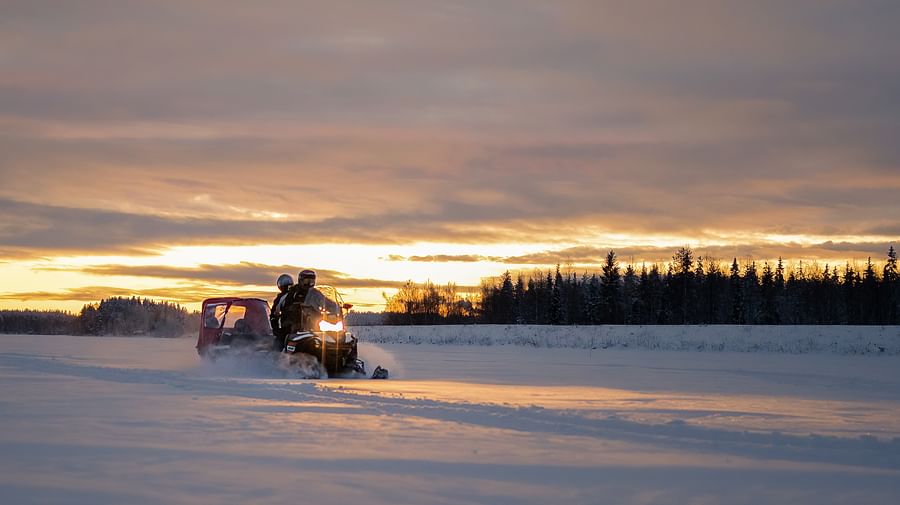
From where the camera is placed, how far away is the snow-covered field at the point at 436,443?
6.28 metres

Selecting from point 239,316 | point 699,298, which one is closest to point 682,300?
point 699,298

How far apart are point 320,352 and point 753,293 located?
117085 millimetres

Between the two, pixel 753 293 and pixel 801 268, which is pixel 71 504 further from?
pixel 801 268

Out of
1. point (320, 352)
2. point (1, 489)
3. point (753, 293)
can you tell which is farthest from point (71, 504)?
point (753, 293)

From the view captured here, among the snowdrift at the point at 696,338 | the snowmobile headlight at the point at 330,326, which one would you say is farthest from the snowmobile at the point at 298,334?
the snowdrift at the point at 696,338

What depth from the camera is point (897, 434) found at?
951 centimetres

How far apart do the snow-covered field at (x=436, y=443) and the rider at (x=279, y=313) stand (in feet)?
9.89

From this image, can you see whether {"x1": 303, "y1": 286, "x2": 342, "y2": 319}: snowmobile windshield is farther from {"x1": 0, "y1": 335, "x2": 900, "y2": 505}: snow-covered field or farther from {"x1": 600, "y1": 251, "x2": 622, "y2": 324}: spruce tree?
{"x1": 600, "y1": 251, "x2": 622, "y2": 324}: spruce tree

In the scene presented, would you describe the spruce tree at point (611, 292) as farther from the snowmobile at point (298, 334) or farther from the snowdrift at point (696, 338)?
the snowmobile at point (298, 334)

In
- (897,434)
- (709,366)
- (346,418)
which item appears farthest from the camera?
(709,366)

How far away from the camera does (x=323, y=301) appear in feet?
60.7

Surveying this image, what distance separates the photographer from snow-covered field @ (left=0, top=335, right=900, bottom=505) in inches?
247

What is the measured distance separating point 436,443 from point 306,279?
10656 mm

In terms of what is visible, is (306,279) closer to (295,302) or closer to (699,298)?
(295,302)
